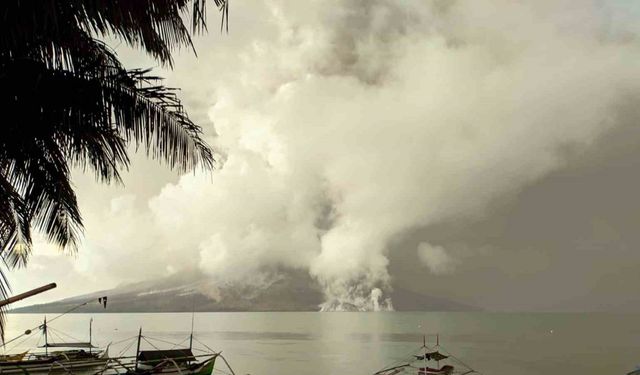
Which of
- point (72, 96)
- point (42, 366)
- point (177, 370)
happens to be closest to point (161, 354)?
point (177, 370)

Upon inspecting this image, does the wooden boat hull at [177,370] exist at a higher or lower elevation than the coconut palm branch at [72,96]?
lower

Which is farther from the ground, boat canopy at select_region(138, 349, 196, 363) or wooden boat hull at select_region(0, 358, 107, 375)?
boat canopy at select_region(138, 349, 196, 363)

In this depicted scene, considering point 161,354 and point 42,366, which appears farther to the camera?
point 161,354

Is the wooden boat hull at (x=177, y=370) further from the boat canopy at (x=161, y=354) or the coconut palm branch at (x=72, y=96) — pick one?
the coconut palm branch at (x=72, y=96)

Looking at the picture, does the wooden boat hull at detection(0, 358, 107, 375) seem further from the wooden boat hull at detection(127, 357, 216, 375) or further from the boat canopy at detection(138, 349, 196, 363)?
the boat canopy at detection(138, 349, 196, 363)

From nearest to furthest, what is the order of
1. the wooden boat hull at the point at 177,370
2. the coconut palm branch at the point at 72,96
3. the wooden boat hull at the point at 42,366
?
the coconut palm branch at the point at 72,96
the wooden boat hull at the point at 42,366
the wooden boat hull at the point at 177,370

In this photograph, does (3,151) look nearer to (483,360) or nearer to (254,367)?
(254,367)

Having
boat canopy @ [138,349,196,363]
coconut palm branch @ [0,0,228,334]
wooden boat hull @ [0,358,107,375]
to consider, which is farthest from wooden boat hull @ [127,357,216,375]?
coconut palm branch @ [0,0,228,334]

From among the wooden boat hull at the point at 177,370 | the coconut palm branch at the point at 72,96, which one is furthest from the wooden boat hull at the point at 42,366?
the coconut palm branch at the point at 72,96

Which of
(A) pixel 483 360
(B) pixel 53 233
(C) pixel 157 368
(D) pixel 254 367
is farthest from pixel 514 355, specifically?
(B) pixel 53 233

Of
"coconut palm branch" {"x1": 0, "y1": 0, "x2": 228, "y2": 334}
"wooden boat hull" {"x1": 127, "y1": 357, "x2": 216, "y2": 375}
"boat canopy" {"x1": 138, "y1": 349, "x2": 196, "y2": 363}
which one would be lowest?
"wooden boat hull" {"x1": 127, "y1": 357, "x2": 216, "y2": 375}

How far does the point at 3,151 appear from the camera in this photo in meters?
7.29

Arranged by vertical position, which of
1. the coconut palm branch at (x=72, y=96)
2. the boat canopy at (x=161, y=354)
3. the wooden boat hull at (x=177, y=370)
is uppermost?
the coconut palm branch at (x=72, y=96)

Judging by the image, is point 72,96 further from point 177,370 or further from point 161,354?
point 161,354
